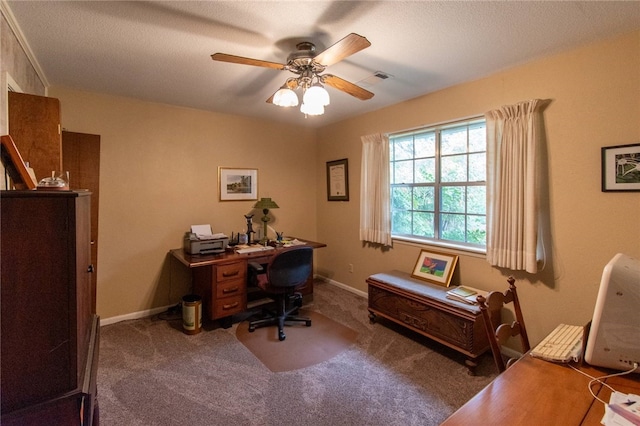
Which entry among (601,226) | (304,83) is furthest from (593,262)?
(304,83)

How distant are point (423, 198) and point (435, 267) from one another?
79cm

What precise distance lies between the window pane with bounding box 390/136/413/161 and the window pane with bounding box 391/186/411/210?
0.37 m

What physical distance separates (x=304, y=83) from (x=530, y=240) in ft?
6.76

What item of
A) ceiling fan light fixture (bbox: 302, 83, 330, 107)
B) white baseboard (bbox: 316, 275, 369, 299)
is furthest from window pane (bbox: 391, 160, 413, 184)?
ceiling fan light fixture (bbox: 302, 83, 330, 107)

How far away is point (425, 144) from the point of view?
3248mm

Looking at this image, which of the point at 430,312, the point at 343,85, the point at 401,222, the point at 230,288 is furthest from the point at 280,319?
the point at 343,85

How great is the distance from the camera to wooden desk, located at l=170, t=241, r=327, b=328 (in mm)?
2918

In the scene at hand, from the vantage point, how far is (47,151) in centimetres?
171

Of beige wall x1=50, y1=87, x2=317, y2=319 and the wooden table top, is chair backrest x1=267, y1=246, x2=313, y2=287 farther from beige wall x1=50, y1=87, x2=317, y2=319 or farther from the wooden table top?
beige wall x1=50, y1=87, x2=317, y2=319

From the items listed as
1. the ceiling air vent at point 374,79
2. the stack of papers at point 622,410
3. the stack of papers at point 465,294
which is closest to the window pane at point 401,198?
the stack of papers at point 465,294

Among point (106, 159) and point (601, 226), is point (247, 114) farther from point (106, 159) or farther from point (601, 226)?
point (601, 226)

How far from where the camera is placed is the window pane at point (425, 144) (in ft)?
10.4

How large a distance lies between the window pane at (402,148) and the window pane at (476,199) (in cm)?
83

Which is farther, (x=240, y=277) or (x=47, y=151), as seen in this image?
(x=240, y=277)
